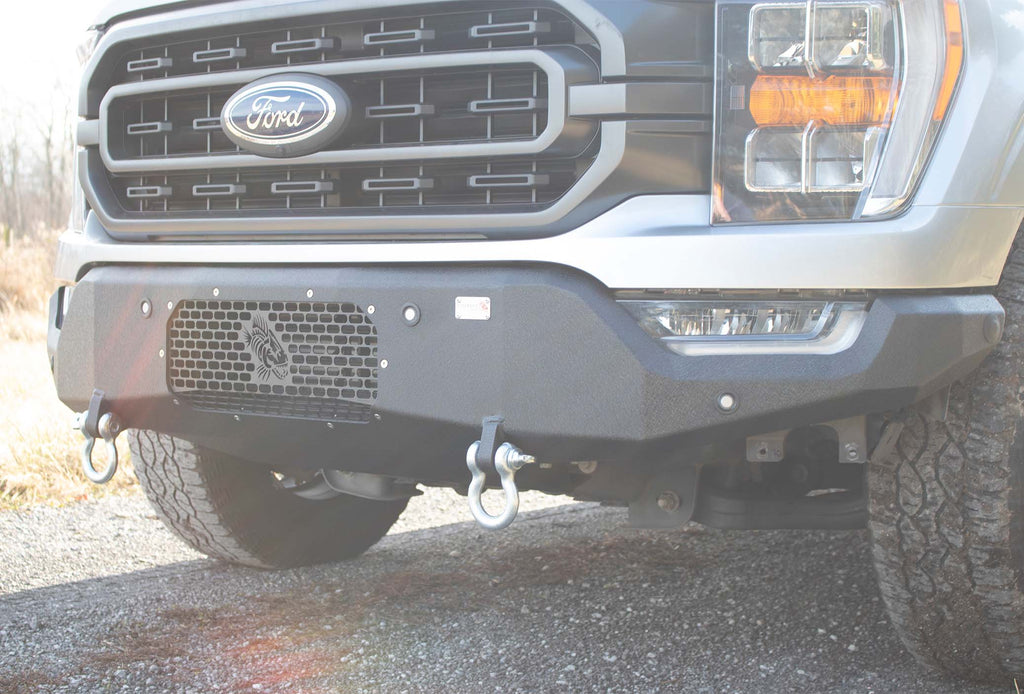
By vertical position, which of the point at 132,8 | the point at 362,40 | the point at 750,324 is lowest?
the point at 750,324

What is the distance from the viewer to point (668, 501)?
2730mm

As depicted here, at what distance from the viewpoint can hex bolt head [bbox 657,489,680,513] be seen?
2721 millimetres

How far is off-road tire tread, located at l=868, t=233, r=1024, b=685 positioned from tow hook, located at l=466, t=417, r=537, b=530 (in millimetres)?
789

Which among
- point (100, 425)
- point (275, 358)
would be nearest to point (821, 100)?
point (275, 358)

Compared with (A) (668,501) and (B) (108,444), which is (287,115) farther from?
(A) (668,501)

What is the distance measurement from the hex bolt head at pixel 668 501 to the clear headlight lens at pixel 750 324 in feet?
2.14

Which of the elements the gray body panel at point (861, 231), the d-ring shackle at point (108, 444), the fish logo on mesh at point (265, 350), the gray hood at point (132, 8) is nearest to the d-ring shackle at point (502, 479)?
the gray body panel at point (861, 231)

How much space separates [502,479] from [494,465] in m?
0.03

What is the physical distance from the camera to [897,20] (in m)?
2.08

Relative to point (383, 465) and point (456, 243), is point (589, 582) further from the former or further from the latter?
point (456, 243)

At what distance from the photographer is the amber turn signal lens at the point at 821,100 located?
2090 mm

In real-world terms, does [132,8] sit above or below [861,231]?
above

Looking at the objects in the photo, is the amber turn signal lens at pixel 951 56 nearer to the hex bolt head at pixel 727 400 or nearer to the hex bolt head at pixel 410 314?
the hex bolt head at pixel 727 400

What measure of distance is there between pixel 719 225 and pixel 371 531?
207 cm
